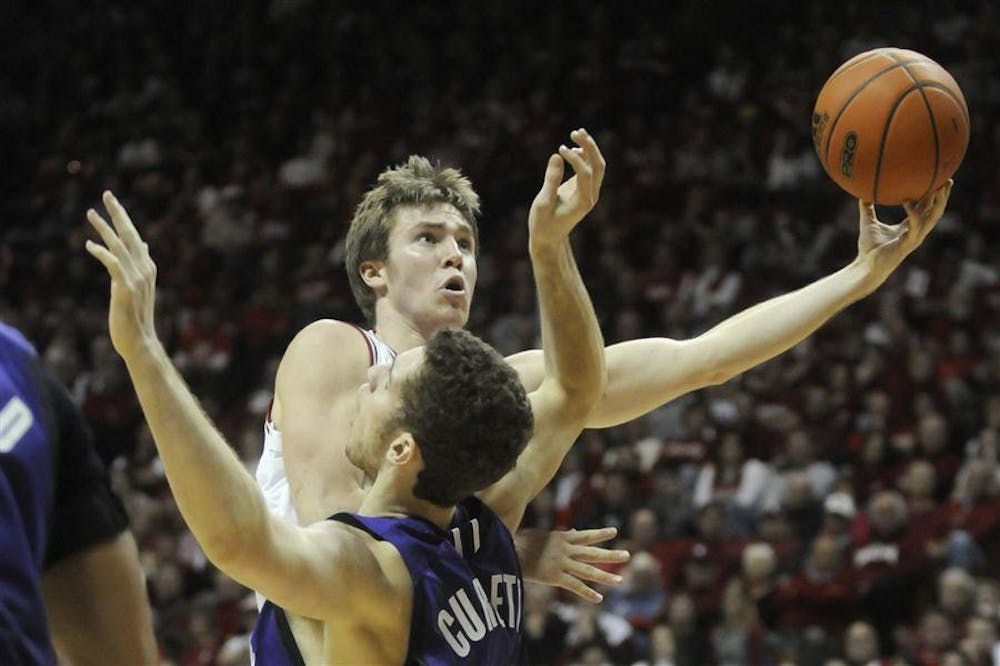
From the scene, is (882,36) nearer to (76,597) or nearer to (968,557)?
(968,557)

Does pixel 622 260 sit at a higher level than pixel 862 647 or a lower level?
higher

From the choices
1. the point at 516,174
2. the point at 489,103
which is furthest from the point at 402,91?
the point at 516,174

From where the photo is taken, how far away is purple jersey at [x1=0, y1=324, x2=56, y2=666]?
1.75m

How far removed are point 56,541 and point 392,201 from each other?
2.09 metres

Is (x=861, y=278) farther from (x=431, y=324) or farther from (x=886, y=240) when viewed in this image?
(x=431, y=324)

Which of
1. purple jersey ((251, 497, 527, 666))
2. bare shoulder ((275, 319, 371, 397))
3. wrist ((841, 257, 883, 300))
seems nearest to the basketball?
wrist ((841, 257, 883, 300))

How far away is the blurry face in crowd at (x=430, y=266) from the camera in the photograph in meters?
3.78

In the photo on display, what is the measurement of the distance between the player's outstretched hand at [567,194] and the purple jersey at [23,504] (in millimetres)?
1456

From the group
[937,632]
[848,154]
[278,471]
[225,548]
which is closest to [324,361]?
[278,471]

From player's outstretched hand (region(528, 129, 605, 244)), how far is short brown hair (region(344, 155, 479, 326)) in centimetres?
74

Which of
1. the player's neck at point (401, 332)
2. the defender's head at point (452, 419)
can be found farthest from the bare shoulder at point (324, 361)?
the defender's head at point (452, 419)

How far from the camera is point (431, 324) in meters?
3.79

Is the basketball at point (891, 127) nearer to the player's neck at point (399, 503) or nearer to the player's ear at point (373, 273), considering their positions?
the player's ear at point (373, 273)

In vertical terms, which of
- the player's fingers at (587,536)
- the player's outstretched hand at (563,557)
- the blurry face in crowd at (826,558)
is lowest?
the player's outstretched hand at (563,557)
